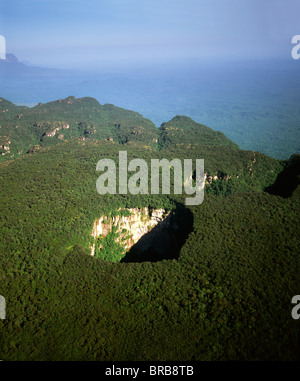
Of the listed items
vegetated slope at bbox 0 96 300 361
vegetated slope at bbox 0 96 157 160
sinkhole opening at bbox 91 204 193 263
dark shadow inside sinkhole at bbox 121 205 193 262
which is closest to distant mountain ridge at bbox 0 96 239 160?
vegetated slope at bbox 0 96 157 160

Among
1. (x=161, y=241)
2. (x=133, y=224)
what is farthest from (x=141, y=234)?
(x=161, y=241)

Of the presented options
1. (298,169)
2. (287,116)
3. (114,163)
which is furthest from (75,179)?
(287,116)

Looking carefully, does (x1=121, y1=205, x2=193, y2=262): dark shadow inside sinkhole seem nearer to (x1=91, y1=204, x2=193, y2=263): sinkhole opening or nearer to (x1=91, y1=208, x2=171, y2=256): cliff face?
(x1=91, y1=204, x2=193, y2=263): sinkhole opening

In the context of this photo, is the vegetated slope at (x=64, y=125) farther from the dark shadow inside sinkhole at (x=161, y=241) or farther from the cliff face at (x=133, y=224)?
the dark shadow inside sinkhole at (x=161, y=241)

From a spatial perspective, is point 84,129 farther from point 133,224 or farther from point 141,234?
point 141,234

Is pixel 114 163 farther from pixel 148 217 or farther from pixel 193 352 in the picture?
pixel 193 352

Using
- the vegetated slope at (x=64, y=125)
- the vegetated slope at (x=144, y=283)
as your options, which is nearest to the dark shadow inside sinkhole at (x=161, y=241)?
the vegetated slope at (x=144, y=283)
